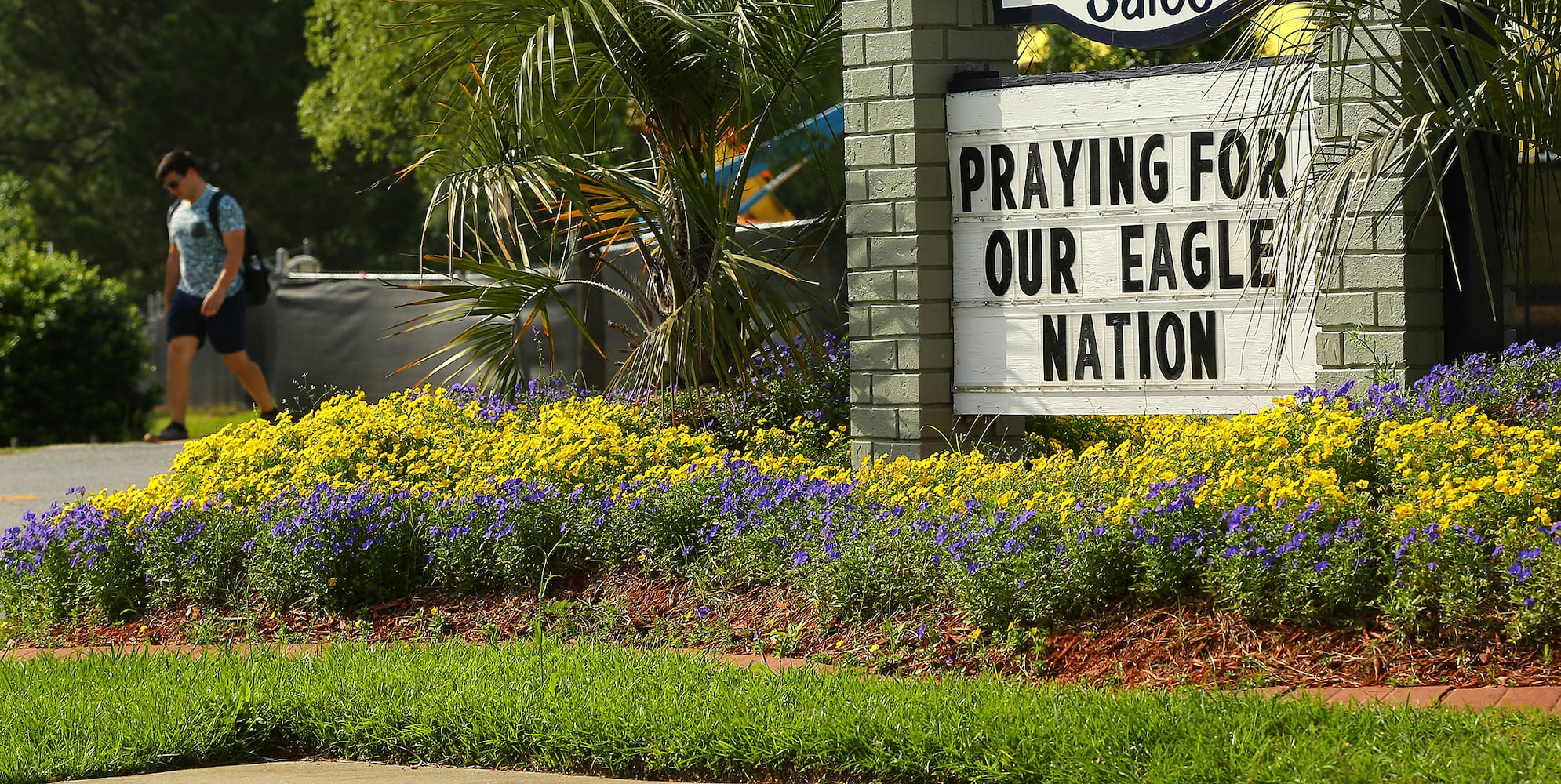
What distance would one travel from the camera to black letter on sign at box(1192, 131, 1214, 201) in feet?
24.0

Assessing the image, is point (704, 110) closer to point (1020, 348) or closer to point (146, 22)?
point (1020, 348)

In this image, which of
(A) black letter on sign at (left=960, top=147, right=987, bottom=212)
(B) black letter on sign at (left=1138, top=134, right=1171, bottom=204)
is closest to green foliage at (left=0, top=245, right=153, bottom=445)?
(A) black letter on sign at (left=960, top=147, right=987, bottom=212)

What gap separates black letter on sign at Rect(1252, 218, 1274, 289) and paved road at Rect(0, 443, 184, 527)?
24.9 ft

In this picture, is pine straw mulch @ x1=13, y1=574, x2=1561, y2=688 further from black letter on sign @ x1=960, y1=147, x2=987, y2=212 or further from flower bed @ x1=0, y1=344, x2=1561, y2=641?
black letter on sign @ x1=960, y1=147, x2=987, y2=212

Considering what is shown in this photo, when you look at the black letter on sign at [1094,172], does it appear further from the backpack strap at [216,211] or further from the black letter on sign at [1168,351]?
the backpack strap at [216,211]

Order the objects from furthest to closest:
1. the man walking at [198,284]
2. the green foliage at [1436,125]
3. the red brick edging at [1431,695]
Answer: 1. the man walking at [198,284]
2. the green foliage at [1436,125]
3. the red brick edging at [1431,695]

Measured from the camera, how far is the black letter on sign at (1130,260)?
7.48 meters

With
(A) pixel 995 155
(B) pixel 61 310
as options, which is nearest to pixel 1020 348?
(A) pixel 995 155

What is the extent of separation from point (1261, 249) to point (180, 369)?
9255mm

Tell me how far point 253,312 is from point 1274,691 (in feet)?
53.1

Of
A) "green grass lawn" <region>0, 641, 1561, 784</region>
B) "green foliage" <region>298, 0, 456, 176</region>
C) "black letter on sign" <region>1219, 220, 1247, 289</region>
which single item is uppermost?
"green foliage" <region>298, 0, 456, 176</region>

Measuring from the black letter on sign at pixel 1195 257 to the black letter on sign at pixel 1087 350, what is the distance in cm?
47

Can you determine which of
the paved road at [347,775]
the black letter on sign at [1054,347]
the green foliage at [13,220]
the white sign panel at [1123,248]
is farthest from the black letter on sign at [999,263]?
the green foliage at [13,220]

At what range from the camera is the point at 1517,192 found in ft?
23.0
